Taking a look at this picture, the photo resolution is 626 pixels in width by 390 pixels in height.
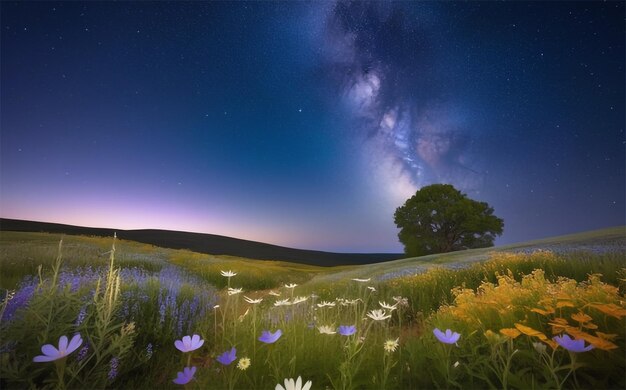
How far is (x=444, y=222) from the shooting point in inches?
1455

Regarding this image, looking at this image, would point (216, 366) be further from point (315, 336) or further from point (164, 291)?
point (164, 291)

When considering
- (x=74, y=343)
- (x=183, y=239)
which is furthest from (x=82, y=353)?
(x=183, y=239)

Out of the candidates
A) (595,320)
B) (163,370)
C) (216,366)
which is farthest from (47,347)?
(595,320)

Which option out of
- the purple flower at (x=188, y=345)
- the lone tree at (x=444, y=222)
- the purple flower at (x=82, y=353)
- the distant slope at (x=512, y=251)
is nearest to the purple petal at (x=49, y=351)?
the purple flower at (x=188, y=345)

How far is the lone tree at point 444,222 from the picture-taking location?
35.7 m

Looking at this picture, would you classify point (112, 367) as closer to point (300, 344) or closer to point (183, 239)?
point (300, 344)

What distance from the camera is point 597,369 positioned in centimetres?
233

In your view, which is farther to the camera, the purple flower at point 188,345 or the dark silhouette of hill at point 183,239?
the dark silhouette of hill at point 183,239

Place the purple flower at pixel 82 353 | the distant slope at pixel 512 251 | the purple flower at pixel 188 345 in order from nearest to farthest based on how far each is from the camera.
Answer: the purple flower at pixel 188 345, the purple flower at pixel 82 353, the distant slope at pixel 512 251

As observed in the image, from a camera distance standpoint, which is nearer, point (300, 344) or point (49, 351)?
point (49, 351)

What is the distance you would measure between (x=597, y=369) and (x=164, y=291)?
5.25m

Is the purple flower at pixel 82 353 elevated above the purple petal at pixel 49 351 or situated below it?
below

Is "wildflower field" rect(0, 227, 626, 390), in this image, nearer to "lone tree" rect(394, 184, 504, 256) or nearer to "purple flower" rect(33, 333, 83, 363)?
"purple flower" rect(33, 333, 83, 363)

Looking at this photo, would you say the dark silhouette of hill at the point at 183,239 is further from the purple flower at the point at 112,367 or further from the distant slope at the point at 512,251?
the purple flower at the point at 112,367
